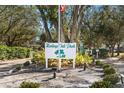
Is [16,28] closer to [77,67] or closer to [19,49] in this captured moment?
[19,49]

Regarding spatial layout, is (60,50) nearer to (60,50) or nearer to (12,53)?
(60,50)

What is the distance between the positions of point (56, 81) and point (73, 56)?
4741 mm

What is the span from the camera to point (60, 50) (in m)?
19.7

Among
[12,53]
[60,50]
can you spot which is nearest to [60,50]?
[60,50]

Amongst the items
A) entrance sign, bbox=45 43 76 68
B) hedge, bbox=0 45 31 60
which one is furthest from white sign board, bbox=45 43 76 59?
hedge, bbox=0 45 31 60

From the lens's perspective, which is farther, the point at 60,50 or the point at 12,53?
the point at 12,53

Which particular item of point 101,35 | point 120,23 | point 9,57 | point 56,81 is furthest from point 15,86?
point 101,35

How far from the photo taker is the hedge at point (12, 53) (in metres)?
37.3

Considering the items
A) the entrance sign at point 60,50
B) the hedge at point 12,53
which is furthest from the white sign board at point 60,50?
the hedge at point 12,53

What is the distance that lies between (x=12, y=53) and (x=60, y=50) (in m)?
21.7

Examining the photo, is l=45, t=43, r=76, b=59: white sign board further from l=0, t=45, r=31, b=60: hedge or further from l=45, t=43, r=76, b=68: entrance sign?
l=0, t=45, r=31, b=60: hedge

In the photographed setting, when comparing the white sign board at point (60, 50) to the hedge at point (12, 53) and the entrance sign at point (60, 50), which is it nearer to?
the entrance sign at point (60, 50)

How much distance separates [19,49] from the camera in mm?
43938

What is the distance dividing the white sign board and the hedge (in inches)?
694
